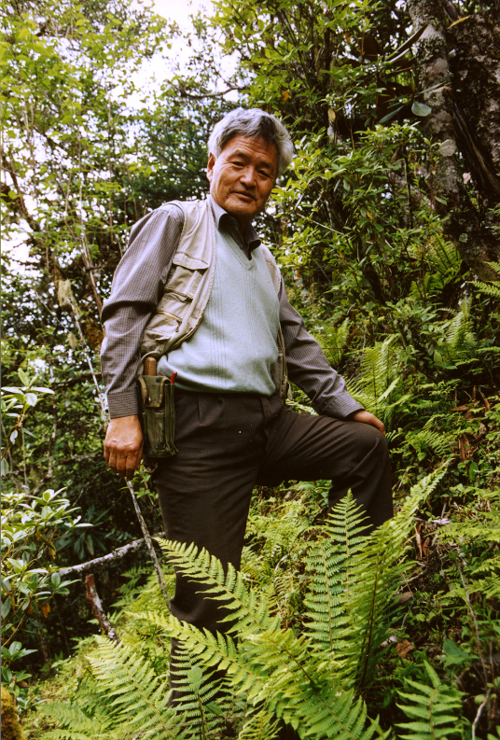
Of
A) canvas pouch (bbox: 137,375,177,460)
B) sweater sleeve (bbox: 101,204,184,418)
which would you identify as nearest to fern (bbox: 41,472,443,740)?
canvas pouch (bbox: 137,375,177,460)

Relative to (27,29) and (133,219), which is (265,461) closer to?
(27,29)

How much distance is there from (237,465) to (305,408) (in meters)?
1.73

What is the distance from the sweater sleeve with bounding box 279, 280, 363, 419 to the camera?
2.45 metres

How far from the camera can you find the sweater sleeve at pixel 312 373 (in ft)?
8.03

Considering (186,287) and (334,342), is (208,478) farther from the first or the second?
(334,342)

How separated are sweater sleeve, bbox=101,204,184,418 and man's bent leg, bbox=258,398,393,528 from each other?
2.35 feet

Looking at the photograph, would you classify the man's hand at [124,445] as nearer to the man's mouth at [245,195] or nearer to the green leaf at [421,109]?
the man's mouth at [245,195]

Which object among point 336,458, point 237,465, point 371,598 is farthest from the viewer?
point 336,458

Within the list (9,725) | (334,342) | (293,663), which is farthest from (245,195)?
(334,342)

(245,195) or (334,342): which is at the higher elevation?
(245,195)

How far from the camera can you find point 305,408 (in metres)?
3.72

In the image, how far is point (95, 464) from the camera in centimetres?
637

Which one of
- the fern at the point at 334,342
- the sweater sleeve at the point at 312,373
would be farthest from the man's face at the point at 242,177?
the fern at the point at 334,342

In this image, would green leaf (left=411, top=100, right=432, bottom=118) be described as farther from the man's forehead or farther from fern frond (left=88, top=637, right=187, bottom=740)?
fern frond (left=88, top=637, right=187, bottom=740)
